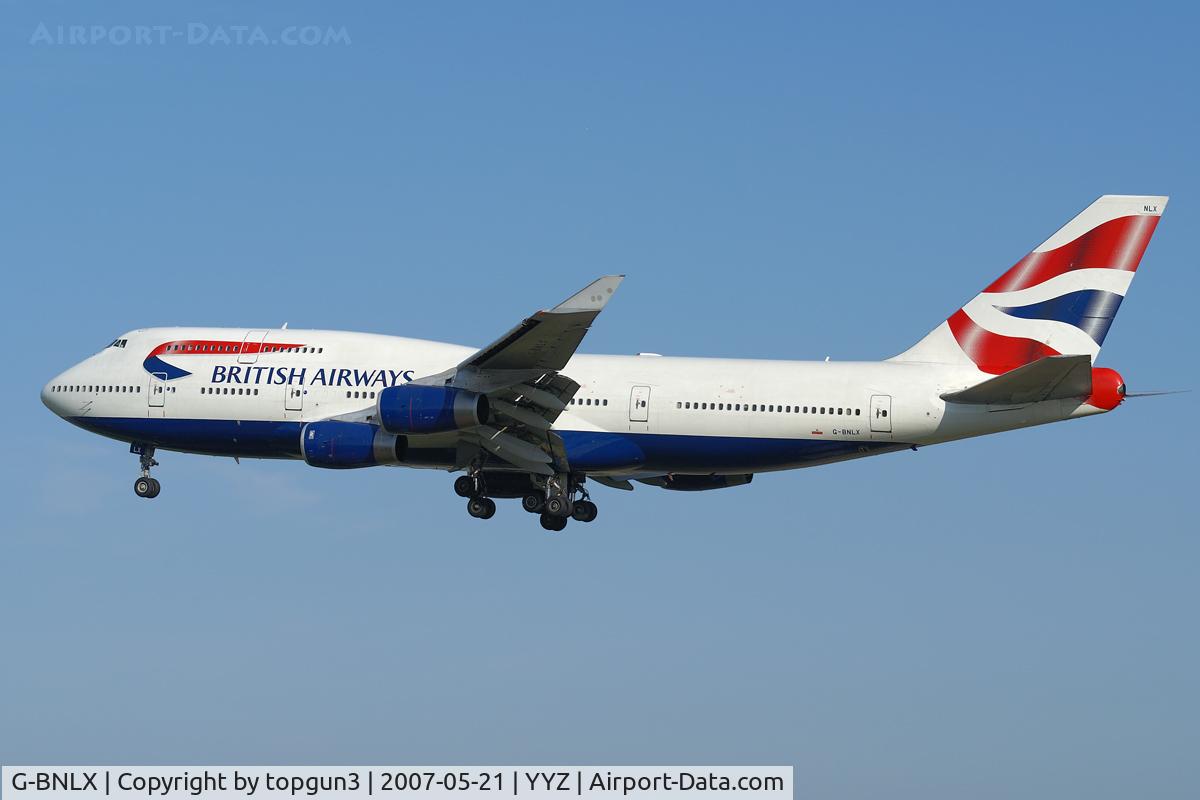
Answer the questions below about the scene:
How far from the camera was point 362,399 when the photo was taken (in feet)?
175

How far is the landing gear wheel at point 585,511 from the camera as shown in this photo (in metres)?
56.4

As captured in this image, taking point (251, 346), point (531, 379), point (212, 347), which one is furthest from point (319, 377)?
point (531, 379)

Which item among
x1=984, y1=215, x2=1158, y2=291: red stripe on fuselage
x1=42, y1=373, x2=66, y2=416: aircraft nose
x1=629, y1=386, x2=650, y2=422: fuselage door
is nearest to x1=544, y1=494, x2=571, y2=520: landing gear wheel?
x1=629, y1=386, x2=650, y2=422: fuselage door

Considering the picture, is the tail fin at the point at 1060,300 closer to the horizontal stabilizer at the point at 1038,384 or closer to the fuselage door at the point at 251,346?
the horizontal stabilizer at the point at 1038,384

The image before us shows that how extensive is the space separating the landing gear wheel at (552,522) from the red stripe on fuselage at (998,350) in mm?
12059

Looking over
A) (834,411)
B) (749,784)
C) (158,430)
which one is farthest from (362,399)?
(749,784)

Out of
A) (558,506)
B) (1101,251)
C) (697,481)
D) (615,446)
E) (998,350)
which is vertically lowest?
(558,506)

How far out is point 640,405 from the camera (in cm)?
5216

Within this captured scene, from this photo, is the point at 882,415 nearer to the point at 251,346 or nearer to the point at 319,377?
the point at 319,377

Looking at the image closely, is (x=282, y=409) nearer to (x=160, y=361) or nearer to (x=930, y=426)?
(x=160, y=361)

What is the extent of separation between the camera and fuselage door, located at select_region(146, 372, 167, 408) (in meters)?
54.8

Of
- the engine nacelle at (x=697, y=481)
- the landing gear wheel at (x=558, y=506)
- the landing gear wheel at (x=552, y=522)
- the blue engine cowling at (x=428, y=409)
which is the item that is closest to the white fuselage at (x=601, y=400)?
the landing gear wheel at (x=558, y=506)

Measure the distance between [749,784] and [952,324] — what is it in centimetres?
1871

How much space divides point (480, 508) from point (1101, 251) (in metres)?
18.4
